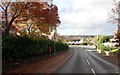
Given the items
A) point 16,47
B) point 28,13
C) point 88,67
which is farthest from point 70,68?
point 28,13

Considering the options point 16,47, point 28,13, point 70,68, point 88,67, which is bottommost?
point 88,67

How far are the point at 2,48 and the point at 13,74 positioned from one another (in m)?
2.29

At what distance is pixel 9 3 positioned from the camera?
9.89 m

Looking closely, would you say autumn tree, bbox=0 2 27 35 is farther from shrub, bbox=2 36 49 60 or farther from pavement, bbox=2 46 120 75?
pavement, bbox=2 46 120 75

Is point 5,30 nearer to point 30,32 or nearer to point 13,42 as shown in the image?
point 13,42

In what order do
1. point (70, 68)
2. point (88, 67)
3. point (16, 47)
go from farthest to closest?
point (88, 67), point (70, 68), point (16, 47)

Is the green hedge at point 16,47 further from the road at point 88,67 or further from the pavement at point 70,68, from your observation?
the road at point 88,67

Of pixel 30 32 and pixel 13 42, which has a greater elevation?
pixel 30 32

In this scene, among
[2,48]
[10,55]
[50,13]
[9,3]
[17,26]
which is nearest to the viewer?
[2,48]

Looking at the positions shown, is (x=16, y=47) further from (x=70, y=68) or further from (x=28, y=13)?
(x=70, y=68)

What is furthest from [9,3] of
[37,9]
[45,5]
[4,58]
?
[4,58]

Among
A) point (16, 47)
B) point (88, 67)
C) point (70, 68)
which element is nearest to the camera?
point (16, 47)

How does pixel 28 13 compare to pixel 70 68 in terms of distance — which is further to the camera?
pixel 70 68

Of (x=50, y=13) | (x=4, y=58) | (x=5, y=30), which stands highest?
(x=50, y=13)
